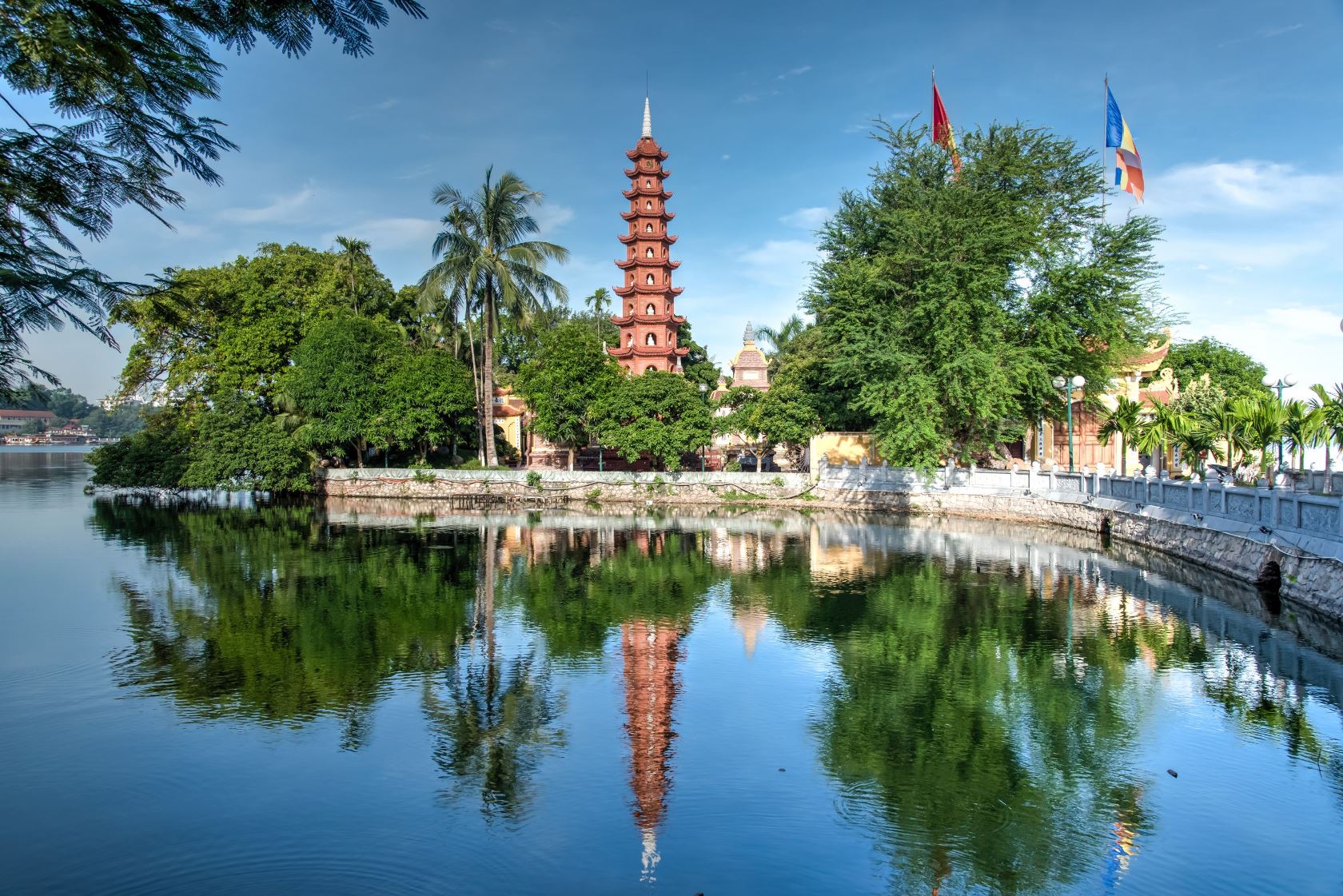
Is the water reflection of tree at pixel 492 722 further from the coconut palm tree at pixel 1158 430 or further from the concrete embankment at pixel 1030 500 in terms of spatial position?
the coconut palm tree at pixel 1158 430

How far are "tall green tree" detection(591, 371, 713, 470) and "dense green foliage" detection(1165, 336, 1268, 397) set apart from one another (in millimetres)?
29564

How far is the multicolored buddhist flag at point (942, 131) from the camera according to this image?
3272 cm

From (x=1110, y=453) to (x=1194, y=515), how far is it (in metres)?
17.4

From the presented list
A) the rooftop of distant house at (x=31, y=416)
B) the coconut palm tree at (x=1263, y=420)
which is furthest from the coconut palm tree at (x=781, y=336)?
the rooftop of distant house at (x=31, y=416)

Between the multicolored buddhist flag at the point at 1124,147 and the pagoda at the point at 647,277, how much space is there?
23.4m

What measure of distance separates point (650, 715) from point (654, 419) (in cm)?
2681

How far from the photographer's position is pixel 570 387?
36688 mm

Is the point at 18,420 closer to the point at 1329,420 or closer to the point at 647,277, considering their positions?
the point at 647,277

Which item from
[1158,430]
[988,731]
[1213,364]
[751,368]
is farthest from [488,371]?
[1213,364]

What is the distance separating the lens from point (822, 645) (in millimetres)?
13188

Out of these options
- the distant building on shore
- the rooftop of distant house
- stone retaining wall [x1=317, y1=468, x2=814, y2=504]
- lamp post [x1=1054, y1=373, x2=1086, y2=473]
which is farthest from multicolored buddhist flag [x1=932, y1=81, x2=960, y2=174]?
the distant building on shore

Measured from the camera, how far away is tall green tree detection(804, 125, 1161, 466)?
28.5m

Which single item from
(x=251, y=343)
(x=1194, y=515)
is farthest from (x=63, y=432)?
(x=1194, y=515)

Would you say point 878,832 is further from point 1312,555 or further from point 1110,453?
point 1110,453
